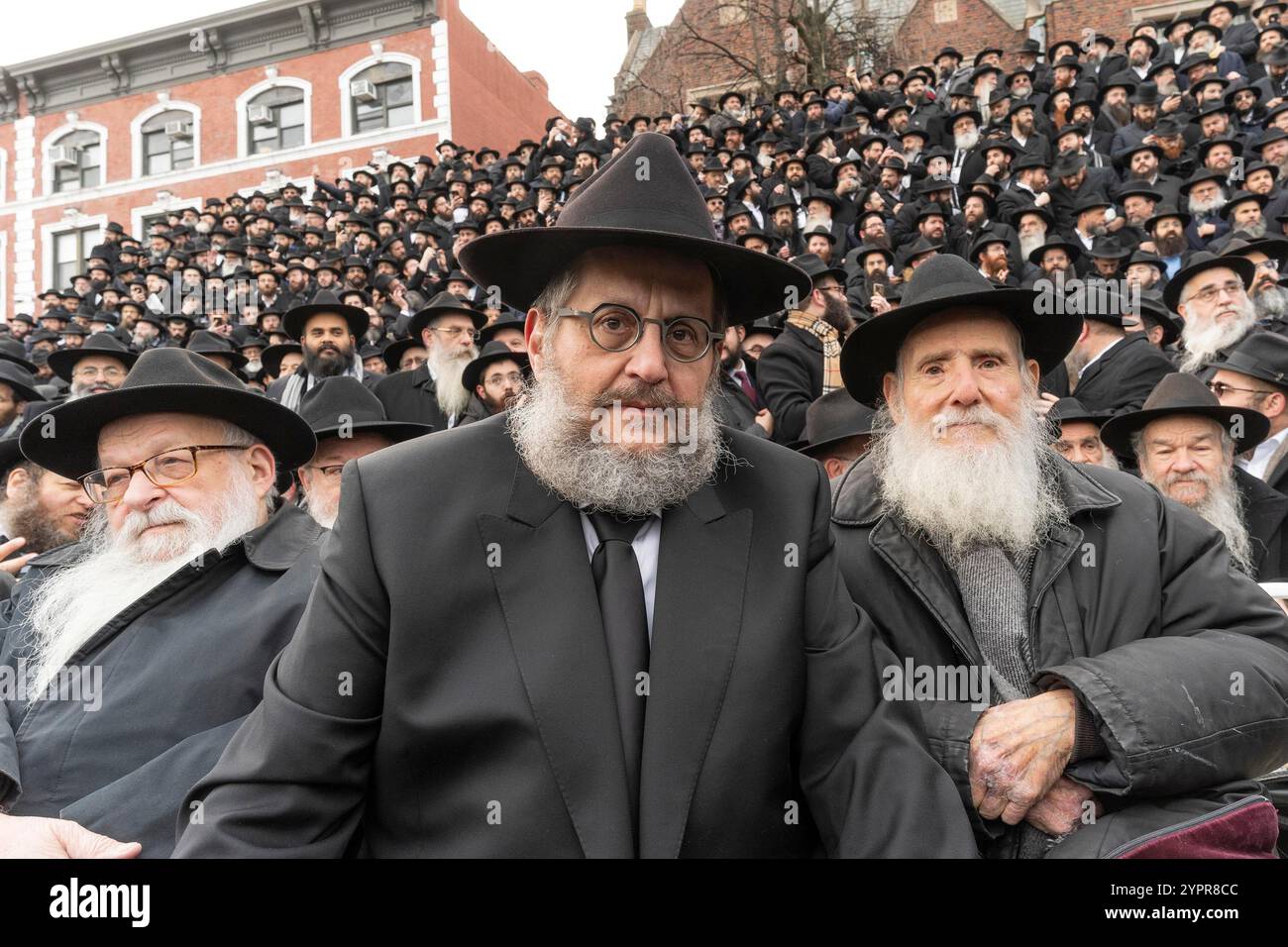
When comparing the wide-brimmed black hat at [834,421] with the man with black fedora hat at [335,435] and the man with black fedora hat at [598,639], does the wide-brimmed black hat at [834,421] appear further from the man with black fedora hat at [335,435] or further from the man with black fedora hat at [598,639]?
the man with black fedora hat at [598,639]

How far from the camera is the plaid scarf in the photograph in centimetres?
722

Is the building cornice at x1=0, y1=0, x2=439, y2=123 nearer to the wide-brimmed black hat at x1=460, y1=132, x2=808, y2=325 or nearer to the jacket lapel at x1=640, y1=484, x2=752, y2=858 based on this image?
the wide-brimmed black hat at x1=460, y1=132, x2=808, y2=325

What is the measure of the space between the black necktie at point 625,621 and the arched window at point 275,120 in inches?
1347

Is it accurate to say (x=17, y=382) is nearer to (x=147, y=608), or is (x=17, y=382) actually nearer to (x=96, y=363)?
(x=96, y=363)

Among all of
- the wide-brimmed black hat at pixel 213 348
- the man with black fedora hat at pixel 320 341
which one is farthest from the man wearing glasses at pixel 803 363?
the wide-brimmed black hat at pixel 213 348

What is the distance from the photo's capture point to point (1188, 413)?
16.9 ft

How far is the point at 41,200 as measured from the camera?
35.0 m

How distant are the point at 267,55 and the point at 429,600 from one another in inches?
1422

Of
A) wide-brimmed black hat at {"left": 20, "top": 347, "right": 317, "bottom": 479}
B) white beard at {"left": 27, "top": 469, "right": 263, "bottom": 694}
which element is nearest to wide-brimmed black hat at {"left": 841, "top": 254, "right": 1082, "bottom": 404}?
wide-brimmed black hat at {"left": 20, "top": 347, "right": 317, "bottom": 479}

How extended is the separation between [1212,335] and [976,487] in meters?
5.33

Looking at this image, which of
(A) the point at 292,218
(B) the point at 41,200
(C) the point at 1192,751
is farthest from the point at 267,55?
(C) the point at 1192,751

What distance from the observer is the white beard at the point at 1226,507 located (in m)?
4.92

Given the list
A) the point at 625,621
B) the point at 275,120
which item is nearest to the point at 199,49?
the point at 275,120

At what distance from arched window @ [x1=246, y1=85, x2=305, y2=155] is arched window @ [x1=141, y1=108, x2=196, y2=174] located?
87.9 inches
